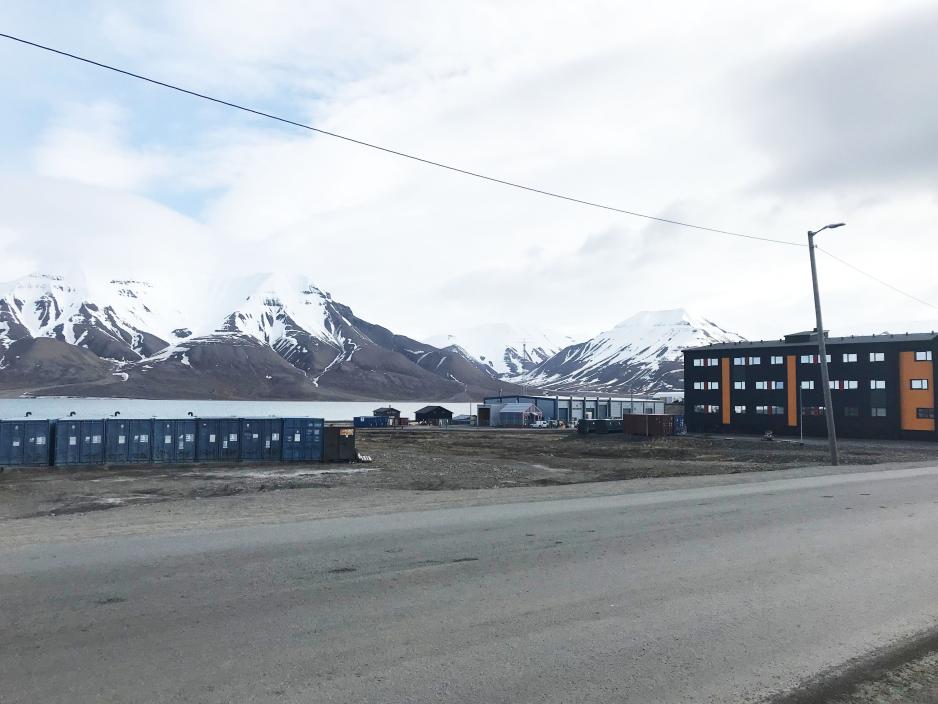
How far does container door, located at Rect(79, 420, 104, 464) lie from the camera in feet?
113

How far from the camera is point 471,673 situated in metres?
5.91

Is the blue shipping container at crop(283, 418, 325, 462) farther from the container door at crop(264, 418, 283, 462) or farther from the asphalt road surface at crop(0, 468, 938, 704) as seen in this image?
the asphalt road surface at crop(0, 468, 938, 704)

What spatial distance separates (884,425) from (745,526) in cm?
6028

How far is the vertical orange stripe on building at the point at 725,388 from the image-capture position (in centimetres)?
7675

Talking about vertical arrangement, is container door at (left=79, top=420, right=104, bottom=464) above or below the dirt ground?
above

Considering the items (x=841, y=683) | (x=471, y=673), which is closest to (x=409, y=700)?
(x=471, y=673)

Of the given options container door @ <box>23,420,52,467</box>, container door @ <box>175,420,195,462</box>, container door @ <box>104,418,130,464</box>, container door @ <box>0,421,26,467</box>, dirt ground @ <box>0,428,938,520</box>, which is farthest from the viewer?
container door @ <box>175,420,195,462</box>

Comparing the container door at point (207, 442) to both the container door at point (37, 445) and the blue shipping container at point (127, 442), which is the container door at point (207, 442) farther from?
the container door at point (37, 445)

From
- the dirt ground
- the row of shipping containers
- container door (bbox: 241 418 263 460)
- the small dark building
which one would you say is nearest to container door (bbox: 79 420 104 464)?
the row of shipping containers

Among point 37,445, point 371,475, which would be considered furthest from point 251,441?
point 371,475

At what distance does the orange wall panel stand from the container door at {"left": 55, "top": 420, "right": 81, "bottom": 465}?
207 ft

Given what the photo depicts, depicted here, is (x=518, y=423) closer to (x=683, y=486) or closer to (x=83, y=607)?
(x=683, y=486)

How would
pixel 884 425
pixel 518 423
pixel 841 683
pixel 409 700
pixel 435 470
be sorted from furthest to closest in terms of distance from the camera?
pixel 518 423 → pixel 884 425 → pixel 435 470 → pixel 841 683 → pixel 409 700

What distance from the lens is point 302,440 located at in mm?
37031
